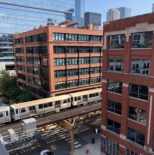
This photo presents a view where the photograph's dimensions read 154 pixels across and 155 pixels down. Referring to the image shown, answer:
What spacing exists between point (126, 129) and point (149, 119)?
357 cm

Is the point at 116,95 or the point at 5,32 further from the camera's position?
the point at 5,32

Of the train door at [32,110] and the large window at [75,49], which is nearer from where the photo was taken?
the train door at [32,110]

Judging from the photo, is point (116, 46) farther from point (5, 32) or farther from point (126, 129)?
point (5, 32)

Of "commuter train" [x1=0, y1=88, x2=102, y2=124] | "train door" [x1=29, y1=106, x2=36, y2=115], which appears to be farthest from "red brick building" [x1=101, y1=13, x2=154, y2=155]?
"train door" [x1=29, y1=106, x2=36, y2=115]

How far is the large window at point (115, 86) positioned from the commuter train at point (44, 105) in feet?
54.0

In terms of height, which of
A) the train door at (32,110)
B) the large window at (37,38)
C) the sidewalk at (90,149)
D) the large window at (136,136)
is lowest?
the sidewalk at (90,149)

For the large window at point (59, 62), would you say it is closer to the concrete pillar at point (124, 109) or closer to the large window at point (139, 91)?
the concrete pillar at point (124, 109)

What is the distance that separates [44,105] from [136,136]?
19794mm

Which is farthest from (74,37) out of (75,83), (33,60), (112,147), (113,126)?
(112,147)

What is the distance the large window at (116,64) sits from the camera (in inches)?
745

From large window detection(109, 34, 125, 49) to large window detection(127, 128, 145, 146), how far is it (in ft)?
32.6

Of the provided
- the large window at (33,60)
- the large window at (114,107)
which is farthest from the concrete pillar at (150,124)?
the large window at (33,60)

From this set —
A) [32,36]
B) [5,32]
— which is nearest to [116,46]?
[32,36]

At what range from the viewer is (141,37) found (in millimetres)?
16859
